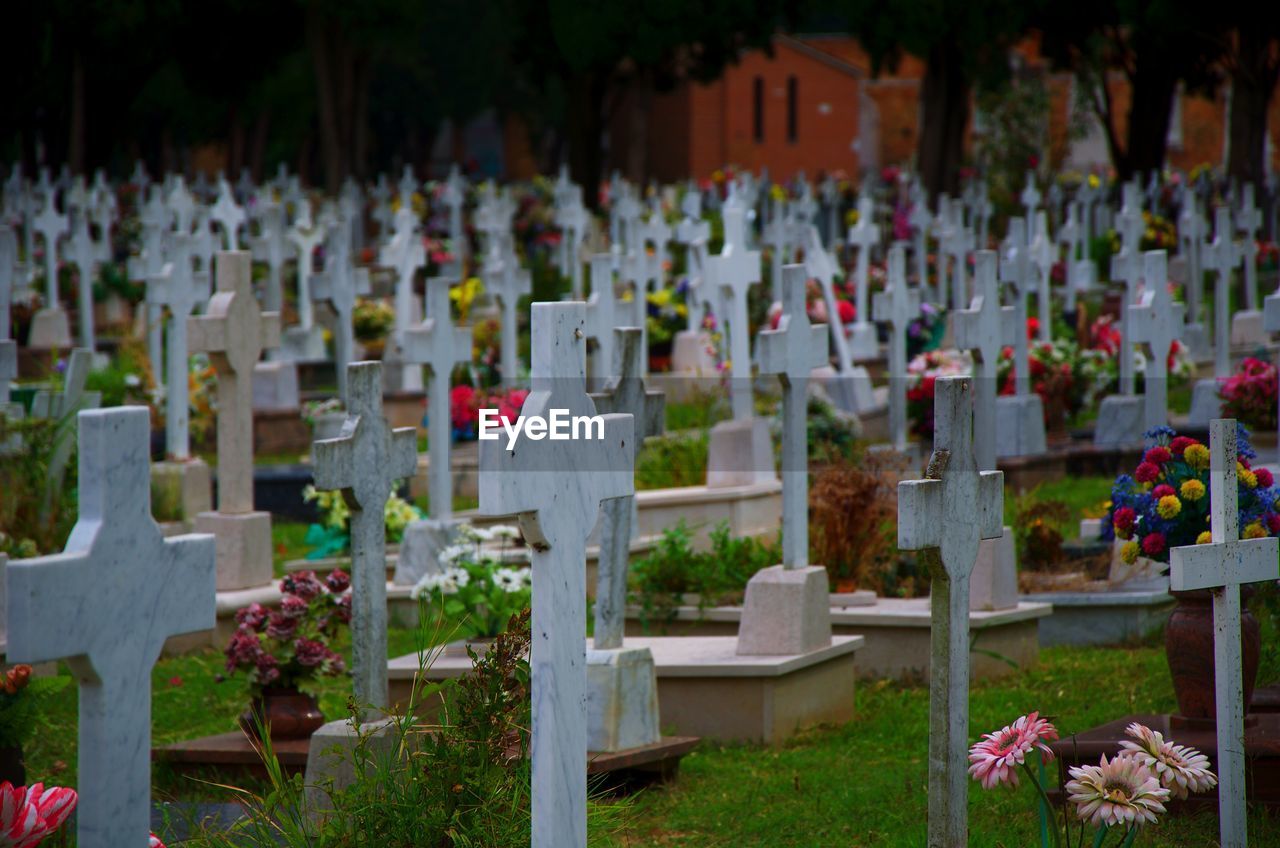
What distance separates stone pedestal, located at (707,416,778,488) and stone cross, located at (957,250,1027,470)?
73.2 inches

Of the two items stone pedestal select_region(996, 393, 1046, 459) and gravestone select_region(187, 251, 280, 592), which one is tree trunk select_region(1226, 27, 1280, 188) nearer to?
stone pedestal select_region(996, 393, 1046, 459)

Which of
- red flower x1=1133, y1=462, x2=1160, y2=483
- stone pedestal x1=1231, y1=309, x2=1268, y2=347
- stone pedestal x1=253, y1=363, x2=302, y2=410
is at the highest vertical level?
stone pedestal x1=1231, y1=309, x2=1268, y2=347

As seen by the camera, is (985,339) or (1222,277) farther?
(1222,277)

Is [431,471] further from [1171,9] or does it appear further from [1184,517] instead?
[1171,9]

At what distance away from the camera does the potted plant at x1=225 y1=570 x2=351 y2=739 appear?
6.88 meters

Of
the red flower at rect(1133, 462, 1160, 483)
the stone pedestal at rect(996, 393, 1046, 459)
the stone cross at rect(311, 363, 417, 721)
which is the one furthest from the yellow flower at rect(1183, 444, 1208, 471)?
the stone pedestal at rect(996, 393, 1046, 459)

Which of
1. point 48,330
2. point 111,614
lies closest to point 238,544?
point 111,614

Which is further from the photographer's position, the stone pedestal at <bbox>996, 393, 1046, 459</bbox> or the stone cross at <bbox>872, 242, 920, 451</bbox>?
the stone pedestal at <bbox>996, 393, 1046, 459</bbox>

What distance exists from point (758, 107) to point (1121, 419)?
45174mm

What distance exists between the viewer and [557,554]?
452 centimetres

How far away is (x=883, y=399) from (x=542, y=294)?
22.7 ft

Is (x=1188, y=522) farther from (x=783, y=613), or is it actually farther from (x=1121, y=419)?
(x=1121, y=419)

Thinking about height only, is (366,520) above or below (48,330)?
below

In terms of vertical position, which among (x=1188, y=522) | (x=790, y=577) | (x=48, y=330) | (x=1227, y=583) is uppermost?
(x=48, y=330)
